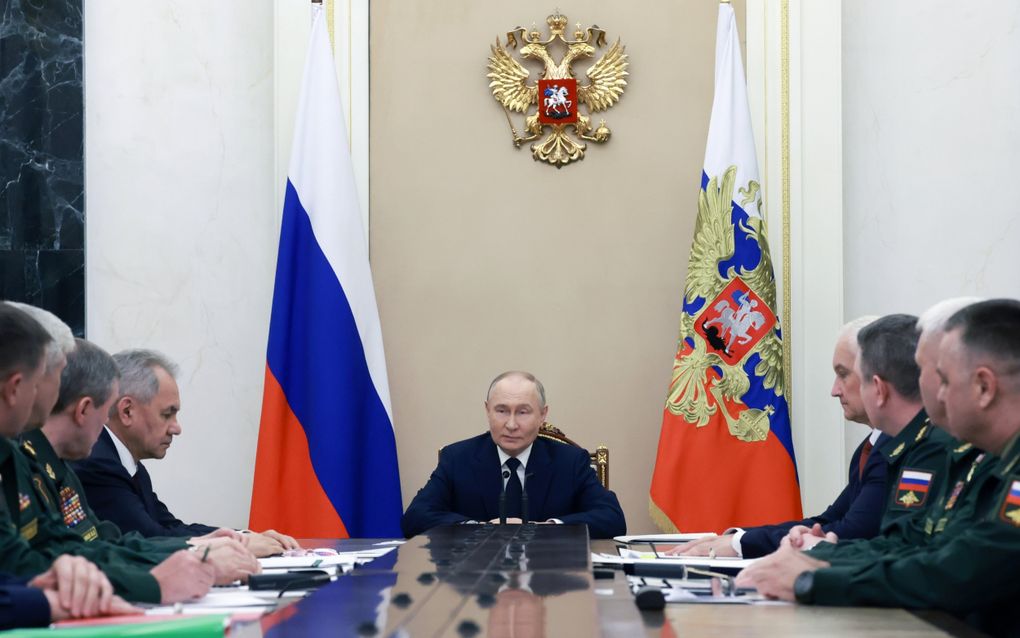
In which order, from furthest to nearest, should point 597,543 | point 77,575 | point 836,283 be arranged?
point 836,283
point 597,543
point 77,575

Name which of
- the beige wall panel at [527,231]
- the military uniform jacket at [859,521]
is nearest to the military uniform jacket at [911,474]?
the military uniform jacket at [859,521]

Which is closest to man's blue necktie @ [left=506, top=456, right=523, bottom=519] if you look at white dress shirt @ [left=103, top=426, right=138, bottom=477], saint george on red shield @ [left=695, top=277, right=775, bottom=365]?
saint george on red shield @ [left=695, top=277, right=775, bottom=365]

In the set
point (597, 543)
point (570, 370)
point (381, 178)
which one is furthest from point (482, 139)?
point (597, 543)

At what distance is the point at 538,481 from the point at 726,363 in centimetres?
138

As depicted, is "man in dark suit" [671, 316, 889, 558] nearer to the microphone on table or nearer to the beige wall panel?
the microphone on table

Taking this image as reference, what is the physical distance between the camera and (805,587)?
9.00 feet

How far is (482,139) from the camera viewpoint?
653 centimetres

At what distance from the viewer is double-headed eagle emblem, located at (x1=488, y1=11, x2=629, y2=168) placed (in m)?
6.44

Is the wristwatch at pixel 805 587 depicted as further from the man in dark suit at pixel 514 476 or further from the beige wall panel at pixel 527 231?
the beige wall panel at pixel 527 231

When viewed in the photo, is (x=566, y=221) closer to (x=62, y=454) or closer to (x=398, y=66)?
(x=398, y=66)

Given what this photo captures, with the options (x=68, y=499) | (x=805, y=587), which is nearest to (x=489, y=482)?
(x=68, y=499)

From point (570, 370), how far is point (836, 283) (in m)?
1.37

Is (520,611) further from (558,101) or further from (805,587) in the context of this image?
(558,101)

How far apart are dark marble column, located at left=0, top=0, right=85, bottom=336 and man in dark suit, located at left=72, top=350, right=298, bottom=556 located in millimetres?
1604
